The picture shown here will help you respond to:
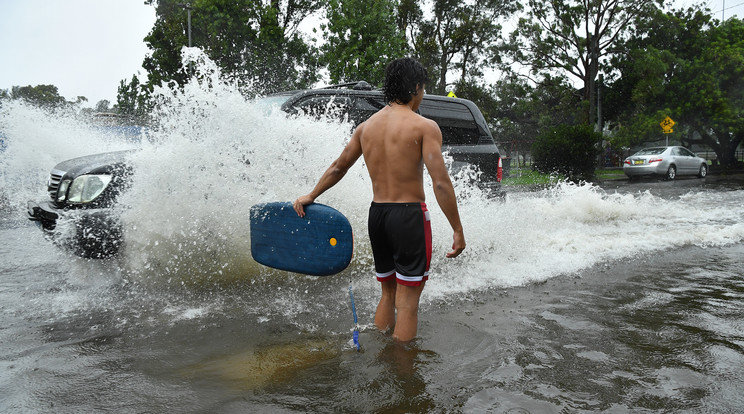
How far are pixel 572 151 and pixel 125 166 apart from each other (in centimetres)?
1940

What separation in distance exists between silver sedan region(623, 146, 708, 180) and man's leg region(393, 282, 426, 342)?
70.5ft

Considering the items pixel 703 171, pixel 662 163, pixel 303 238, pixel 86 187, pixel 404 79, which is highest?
pixel 404 79

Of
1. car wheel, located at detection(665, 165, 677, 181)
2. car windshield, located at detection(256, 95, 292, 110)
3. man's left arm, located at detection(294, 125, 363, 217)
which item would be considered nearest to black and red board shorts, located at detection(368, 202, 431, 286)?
man's left arm, located at detection(294, 125, 363, 217)

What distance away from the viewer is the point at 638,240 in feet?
23.2

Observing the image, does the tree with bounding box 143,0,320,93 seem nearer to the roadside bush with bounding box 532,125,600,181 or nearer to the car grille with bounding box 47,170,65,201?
the roadside bush with bounding box 532,125,600,181

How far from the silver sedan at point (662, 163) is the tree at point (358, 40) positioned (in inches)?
450

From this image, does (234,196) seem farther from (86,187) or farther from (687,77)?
(687,77)

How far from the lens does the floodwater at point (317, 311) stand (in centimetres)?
266

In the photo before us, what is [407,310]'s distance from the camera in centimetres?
314

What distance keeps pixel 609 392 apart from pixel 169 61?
33.0 m

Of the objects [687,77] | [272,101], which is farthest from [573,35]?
[272,101]

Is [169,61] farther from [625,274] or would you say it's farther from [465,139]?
[625,274]

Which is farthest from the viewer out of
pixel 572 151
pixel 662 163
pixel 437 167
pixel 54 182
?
pixel 662 163

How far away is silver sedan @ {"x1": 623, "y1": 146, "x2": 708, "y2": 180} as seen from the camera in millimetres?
21453
